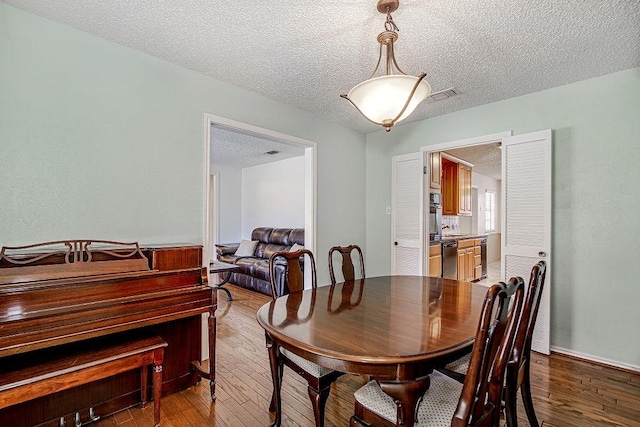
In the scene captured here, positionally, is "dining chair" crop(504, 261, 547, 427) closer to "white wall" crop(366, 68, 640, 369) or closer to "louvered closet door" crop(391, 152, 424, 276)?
"white wall" crop(366, 68, 640, 369)

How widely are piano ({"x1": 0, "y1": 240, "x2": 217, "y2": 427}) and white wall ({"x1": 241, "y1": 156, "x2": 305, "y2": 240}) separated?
3.95 metres

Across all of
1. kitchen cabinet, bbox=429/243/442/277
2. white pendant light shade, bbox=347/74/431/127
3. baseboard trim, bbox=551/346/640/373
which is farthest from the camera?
kitchen cabinet, bbox=429/243/442/277

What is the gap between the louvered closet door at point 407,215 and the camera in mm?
3832

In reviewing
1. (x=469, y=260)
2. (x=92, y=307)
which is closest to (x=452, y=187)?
(x=469, y=260)

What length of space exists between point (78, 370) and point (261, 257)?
407 cm

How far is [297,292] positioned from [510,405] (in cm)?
130

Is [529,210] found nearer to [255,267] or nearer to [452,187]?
[452,187]

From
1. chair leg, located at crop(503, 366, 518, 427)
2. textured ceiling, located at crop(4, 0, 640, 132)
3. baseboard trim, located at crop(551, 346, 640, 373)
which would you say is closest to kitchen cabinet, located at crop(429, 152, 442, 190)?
textured ceiling, located at crop(4, 0, 640, 132)

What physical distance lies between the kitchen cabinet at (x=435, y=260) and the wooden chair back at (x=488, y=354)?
3.19 meters

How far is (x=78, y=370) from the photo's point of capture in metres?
1.53

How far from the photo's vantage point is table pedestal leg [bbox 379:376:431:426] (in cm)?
114

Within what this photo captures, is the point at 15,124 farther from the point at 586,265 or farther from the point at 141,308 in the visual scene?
the point at 586,265

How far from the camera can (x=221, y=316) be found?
3.78 meters

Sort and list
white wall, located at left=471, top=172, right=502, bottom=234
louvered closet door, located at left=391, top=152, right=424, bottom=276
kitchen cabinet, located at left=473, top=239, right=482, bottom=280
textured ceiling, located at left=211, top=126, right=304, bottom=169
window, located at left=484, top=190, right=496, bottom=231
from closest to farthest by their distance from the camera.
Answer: louvered closet door, located at left=391, top=152, right=424, bottom=276, textured ceiling, located at left=211, top=126, right=304, bottom=169, kitchen cabinet, located at left=473, top=239, right=482, bottom=280, white wall, located at left=471, top=172, right=502, bottom=234, window, located at left=484, top=190, right=496, bottom=231
